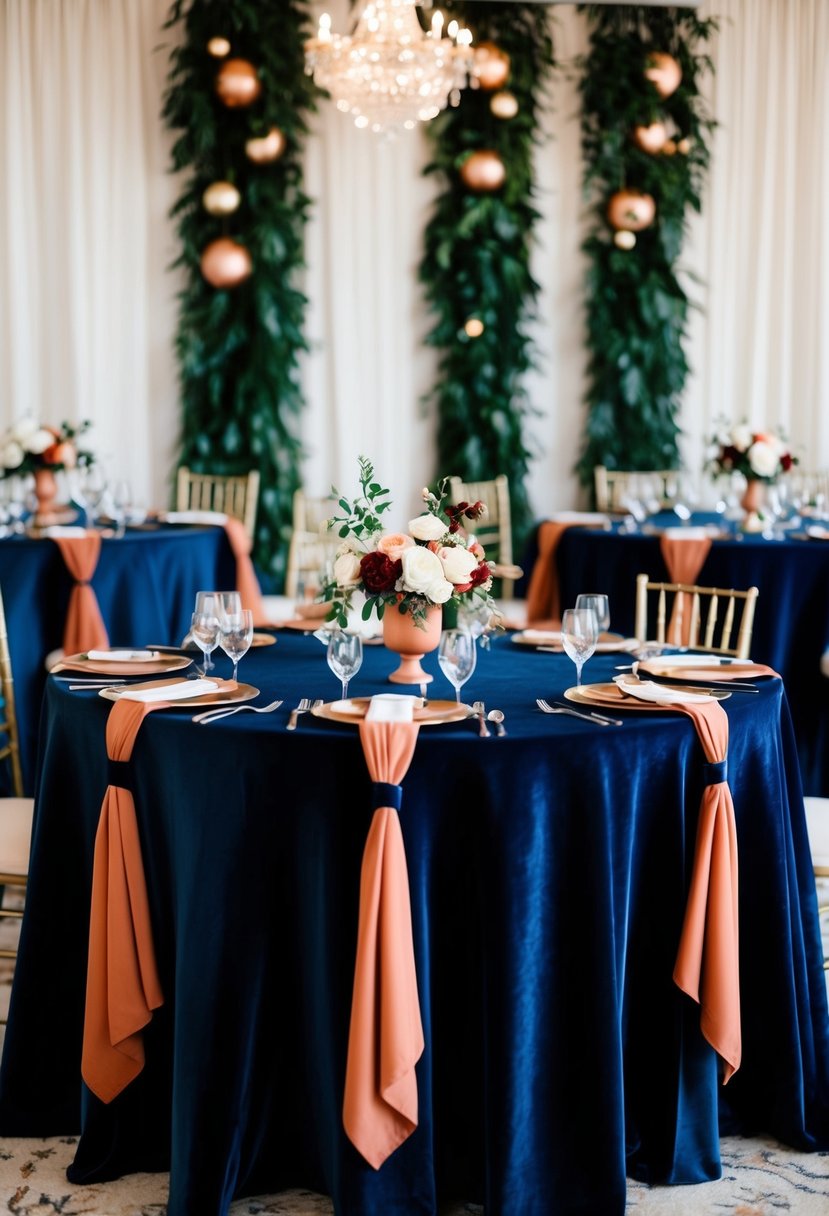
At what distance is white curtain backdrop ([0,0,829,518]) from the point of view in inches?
300

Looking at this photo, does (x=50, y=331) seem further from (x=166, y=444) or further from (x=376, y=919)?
(x=376, y=919)

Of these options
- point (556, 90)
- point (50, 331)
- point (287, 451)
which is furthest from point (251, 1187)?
point (556, 90)

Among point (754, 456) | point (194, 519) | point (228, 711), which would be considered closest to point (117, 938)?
point (228, 711)

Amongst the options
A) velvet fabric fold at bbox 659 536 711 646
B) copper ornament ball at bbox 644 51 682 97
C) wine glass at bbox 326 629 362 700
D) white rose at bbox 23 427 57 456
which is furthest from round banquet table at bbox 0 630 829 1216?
copper ornament ball at bbox 644 51 682 97

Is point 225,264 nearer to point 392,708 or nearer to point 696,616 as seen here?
point 696,616

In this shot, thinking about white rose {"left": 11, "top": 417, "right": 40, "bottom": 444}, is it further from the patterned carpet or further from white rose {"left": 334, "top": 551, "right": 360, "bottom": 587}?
the patterned carpet

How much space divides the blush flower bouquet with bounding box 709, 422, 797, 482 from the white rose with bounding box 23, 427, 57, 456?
9.29ft

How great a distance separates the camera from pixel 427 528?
2723mm

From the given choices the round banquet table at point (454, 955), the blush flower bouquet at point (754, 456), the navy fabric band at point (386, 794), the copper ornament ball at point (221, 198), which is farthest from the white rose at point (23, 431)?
the navy fabric band at point (386, 794)

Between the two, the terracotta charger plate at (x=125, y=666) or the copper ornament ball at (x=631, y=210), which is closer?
the terracotta charger plate at (x=125, y=666)

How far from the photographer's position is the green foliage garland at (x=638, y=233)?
25.0ft

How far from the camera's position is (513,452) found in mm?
7785

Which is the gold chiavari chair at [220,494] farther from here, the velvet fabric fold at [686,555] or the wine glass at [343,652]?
the wine glass at [343,652]

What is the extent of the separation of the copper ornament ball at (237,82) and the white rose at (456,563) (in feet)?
17.6
